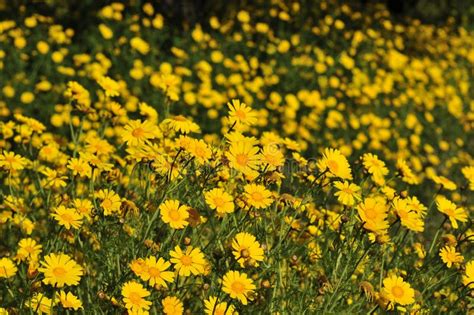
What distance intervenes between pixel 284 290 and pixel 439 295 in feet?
2.09

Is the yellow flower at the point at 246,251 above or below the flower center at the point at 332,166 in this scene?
below

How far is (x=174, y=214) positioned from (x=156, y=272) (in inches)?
7.3

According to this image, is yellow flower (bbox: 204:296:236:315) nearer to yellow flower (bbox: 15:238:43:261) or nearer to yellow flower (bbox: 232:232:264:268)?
yellow flower (bbox: 232:232:264:268)

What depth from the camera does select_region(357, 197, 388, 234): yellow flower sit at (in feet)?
6.34

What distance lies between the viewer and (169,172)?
2141 mm

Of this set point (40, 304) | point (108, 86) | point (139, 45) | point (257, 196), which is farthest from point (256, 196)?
point (139, 45)

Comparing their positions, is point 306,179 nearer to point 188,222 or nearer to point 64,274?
point 188,222

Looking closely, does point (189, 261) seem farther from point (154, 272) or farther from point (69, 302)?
point (69, 302)

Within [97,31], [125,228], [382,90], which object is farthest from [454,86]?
[125,228]

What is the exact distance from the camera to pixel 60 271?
186 centimetres

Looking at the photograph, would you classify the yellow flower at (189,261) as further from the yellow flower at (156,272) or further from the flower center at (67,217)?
the flower center at (67,217)

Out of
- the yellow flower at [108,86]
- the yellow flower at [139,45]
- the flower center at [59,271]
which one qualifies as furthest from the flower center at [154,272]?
the yellow flower at [139,45]

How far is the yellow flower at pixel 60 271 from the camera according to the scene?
1.82 m

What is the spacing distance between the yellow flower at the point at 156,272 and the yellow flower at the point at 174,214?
0.11 metres
